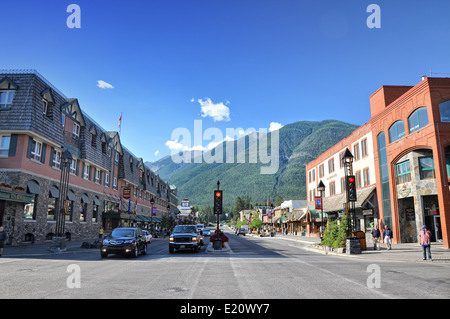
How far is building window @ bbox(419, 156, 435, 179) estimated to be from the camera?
2648cm

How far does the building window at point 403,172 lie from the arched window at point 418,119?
3.19 metres

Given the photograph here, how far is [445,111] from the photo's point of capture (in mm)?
24438

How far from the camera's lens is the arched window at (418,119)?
2551cm

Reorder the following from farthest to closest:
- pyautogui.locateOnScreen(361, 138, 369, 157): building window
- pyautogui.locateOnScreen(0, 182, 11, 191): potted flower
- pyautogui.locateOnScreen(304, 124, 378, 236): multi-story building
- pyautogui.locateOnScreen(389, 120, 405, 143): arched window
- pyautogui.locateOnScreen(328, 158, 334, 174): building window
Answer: pyautogui.locateOnScreen(328, 158, 334, 174): building window, pyautogui.locateOnScreen(361, 138, 369, 157): building window, pyautogui.locateOnScreen(304, 124, 378, 236): multi-story building, pyautogui.locateOnScreen(389, 120, 405, 143): arched window, pyautogui.locateOnScreen(0, 182, 11, 191): potted flower

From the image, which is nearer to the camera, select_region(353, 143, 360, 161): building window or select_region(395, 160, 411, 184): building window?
select_region(395, 160, 411, 184): building window

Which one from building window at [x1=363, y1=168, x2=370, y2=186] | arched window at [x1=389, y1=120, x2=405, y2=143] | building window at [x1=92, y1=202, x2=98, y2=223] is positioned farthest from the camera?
building window at [x1=92, y1=202, x2=98, y2=223]

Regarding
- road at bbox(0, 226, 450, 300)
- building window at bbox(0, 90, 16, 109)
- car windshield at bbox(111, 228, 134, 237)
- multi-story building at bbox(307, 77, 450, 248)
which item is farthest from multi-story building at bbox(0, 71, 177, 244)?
multi-story building at bbox(307, 77, 450, 248)

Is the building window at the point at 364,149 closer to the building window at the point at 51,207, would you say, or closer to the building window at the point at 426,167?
the building window at the point at 426,167

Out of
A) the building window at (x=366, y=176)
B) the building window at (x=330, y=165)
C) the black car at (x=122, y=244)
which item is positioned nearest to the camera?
the black car at (x=122, y=244)

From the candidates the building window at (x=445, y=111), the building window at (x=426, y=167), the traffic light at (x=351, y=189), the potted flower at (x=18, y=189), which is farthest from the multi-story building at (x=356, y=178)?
the potted flower at (x=18, y=189)

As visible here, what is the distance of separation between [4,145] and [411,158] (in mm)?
33136

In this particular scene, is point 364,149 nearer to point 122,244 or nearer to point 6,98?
point 122,244

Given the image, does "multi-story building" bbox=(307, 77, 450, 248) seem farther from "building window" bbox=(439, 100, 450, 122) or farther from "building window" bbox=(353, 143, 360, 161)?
"building window" bbox=(353, 143, 360, 161)
